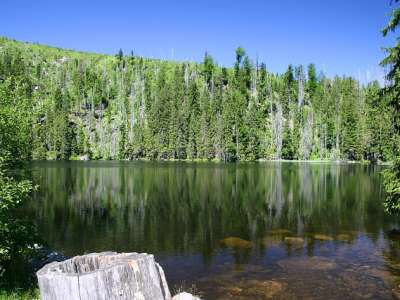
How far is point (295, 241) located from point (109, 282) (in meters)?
26.4

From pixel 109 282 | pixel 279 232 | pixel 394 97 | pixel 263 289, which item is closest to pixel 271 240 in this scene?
pixel 279 232

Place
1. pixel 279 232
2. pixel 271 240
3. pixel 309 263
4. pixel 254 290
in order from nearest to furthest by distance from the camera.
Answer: pixel 254 290 → pixel 309 263 → pixel 271 240 → pixel 279 232

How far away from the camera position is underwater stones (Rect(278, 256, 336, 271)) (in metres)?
23.8

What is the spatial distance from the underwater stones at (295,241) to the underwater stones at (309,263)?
12.2ft

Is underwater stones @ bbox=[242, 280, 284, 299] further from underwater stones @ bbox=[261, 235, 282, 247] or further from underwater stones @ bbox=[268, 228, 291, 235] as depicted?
underwater stones @ bbox=[268, 228, 291, 235]

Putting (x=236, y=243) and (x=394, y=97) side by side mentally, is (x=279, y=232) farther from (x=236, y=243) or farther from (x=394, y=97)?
(x=394, y=97)

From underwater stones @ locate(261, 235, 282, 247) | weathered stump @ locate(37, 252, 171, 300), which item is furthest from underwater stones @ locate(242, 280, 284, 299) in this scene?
weathered stump @ locate(37, 252, 171, 300)

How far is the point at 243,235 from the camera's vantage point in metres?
33.2

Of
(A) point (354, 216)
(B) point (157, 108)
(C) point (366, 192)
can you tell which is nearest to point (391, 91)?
(A) point (354, 216)

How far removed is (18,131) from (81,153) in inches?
Answer: 6812

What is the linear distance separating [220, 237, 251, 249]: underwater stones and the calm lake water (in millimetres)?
73

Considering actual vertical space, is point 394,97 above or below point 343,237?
above

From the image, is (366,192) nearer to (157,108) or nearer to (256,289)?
(256,289)

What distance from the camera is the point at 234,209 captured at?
151ft
